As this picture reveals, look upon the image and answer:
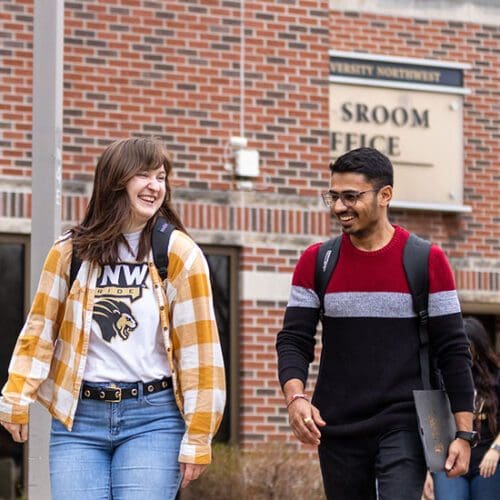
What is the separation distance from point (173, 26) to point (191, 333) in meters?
7.64

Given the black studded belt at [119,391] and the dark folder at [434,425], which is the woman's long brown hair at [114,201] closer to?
the black studded belt at [119,391]

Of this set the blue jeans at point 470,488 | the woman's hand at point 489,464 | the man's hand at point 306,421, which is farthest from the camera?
the blue jeans at point 470,488

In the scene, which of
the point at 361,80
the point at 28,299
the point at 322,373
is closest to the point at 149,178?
the point at 322,373

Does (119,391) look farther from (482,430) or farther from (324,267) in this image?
(482,430)

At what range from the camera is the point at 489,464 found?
8180 mm

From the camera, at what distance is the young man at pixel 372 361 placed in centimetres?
588

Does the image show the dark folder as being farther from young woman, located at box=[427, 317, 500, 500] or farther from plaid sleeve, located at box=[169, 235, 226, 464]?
young woman, located at box=[427, 317, 500, 500]

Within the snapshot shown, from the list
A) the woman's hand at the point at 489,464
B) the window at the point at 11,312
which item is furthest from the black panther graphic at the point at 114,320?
the window at the point at 11,312

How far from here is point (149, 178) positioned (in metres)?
5.46

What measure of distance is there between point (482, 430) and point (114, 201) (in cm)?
379

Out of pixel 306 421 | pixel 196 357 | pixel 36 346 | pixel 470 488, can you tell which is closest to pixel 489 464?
pixel 470 488

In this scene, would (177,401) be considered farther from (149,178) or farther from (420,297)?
(420,297)

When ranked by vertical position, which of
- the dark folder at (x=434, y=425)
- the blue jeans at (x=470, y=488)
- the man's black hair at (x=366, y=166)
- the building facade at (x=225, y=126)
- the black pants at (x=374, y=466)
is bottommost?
the blue jeans at (x=470, y=488)

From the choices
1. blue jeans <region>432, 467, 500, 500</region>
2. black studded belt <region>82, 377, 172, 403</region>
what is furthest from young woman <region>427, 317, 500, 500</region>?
black studded belt <region>82, 377, 172, 403</region>
